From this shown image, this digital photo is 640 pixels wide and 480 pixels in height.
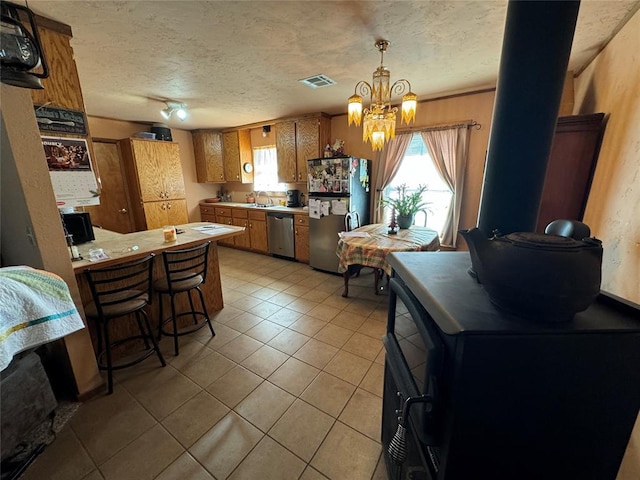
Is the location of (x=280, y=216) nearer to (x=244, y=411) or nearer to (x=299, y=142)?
(x=299, y=142)

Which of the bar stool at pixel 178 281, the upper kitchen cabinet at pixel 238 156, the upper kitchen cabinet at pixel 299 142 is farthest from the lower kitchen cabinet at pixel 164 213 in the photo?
the bar stool at pixel 178 281

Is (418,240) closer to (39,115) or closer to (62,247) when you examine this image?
(62,247)

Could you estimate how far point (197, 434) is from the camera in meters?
1.51

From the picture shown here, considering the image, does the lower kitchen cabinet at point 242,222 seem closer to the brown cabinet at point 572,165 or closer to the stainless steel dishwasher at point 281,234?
the stainless steel dishwasher at point 281,234

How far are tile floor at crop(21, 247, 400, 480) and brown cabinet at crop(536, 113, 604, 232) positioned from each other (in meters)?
1.73

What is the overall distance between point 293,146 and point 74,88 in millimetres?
2971

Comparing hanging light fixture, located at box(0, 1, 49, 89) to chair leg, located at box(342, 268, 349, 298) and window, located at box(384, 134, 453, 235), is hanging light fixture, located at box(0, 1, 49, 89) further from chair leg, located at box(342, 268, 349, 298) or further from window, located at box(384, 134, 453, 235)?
window, located at box(384, 134, 453, 235)

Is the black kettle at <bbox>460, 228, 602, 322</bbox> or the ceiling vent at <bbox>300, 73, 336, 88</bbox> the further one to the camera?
the ceiling vent at <bbox>300, 73, 336, 88</bbox>

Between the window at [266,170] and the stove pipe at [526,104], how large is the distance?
4.48 metres

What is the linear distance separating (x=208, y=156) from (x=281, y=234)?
256 cm

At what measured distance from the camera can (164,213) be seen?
4730 mm

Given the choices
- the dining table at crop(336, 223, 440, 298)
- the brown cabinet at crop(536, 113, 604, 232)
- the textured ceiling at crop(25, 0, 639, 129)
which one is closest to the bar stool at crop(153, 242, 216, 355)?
the dining table at crop(336, 223, 440, 298)

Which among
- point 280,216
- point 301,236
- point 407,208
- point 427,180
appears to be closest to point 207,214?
point 280,216

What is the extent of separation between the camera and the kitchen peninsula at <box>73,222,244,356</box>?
1.87 meters
